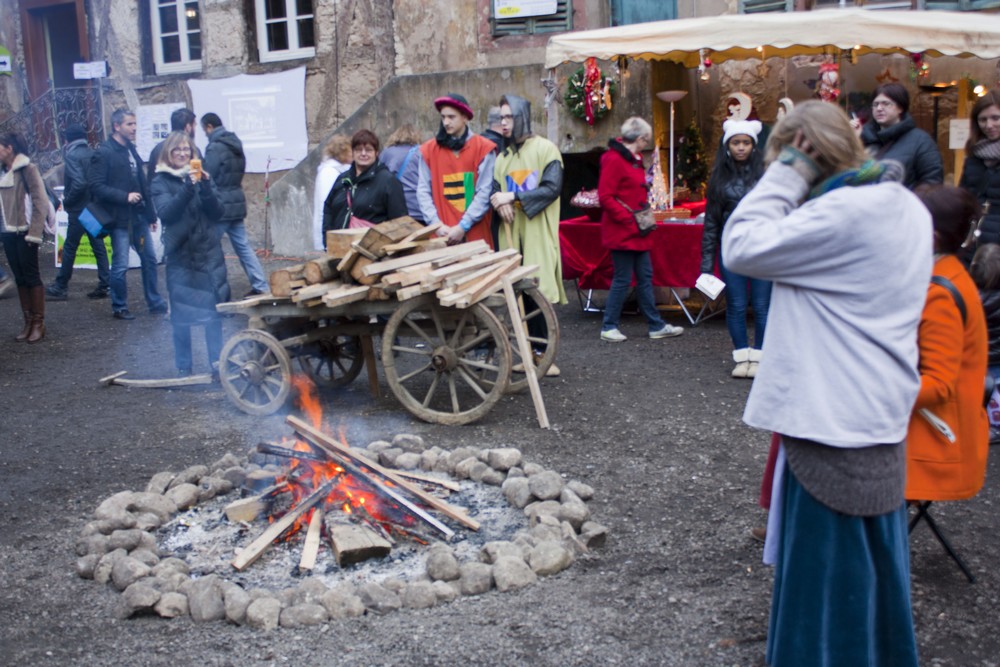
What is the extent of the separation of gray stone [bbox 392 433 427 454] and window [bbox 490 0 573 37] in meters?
9.77

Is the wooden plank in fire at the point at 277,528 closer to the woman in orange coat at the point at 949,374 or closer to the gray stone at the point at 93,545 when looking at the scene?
the gray stone at the point at 93,545

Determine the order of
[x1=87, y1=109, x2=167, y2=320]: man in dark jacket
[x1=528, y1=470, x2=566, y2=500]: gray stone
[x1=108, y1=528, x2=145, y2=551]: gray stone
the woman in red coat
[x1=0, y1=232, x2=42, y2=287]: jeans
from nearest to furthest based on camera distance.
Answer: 1. [x1=108, y1=528, x2=145, y2=551]: gray stone
2. [x1=528, y1=470, x2=566, y2=500]: gray stone
3. the woman in red coat
4. [x1=0, y1=232, x2=42, y2=287]: jeans
5. [x1=87, y1=109, x2=167, y2=320]: man in dark jacket

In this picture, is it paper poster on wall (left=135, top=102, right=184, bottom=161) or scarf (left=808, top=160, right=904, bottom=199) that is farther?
paper poster on wall (left=135, top=102, right=184, bottom=161)

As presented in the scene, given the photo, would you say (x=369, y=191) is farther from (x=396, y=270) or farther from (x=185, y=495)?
(x=185, y=495)

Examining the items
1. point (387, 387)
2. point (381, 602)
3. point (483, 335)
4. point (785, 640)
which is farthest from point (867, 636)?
point (387, 387)

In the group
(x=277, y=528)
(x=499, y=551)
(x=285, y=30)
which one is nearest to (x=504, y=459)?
(x=499, y=551)

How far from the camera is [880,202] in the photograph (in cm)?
270

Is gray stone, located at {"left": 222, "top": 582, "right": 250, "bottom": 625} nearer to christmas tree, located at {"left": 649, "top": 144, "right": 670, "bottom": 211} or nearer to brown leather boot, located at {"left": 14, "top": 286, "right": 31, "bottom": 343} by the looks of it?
brown leather boot, located at {"left": 14, "top": 286, "right": 31, "bottom": 343}

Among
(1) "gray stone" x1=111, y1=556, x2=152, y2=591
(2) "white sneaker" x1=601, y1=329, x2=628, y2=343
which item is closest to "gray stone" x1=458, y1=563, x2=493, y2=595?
(1) "gray stone" x1=111, y1=556, x2=152, y2=591

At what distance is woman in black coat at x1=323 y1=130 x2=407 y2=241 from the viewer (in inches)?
290

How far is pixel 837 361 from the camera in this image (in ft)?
9.14

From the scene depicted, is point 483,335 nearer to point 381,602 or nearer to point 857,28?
point 381,602

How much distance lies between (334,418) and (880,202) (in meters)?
4.57

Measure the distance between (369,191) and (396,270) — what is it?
1229 millimetres
